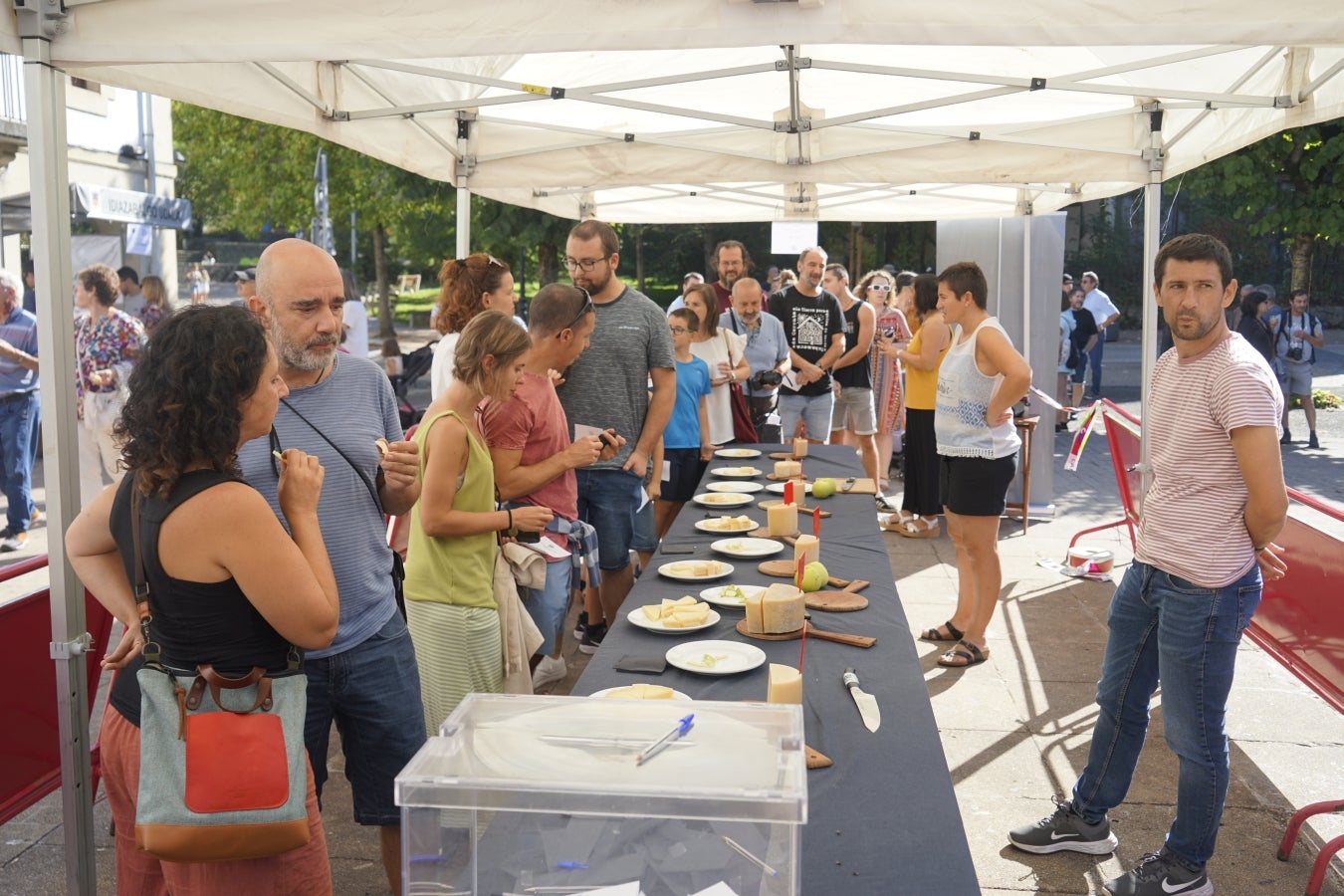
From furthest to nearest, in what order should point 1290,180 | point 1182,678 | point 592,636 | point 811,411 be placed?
1. point 1290,180
2. point 811,411
3. point 592,636
4. point 1182,678

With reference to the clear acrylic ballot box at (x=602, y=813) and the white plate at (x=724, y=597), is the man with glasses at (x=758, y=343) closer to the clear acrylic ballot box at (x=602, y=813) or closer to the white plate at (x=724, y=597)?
the white plate at (x=724, y=597)

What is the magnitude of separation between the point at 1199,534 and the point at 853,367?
558 cm

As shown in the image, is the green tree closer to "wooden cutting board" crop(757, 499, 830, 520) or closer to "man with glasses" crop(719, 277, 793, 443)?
"man with glasses" crop(719, 277, 793, 443)

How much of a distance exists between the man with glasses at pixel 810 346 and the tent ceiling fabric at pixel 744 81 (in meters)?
1.64

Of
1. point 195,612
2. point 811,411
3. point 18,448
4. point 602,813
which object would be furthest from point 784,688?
point 18,448

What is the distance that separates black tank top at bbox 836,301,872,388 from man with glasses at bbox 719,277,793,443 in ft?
3.01

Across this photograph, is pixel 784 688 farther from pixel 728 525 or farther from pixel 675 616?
pixel 728 525

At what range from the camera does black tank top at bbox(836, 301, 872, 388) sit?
837 centimetres

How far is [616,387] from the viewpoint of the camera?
472 centimetres

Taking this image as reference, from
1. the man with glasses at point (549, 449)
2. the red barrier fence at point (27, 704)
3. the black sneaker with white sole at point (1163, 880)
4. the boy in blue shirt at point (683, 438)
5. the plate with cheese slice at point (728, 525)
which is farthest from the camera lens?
the boy in blue shirt at point (683, 438)

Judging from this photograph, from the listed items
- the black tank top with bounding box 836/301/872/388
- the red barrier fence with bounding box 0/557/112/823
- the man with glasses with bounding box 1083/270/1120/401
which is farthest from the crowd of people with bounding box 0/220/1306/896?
the man with glasses with bounding box 1083/270/1120/401

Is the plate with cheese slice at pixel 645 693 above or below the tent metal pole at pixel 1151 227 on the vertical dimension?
below

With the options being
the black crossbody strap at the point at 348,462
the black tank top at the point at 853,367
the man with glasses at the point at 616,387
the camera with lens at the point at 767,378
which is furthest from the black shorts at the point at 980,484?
the black tank top at the point at 853,367

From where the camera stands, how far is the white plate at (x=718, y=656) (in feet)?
8.54
